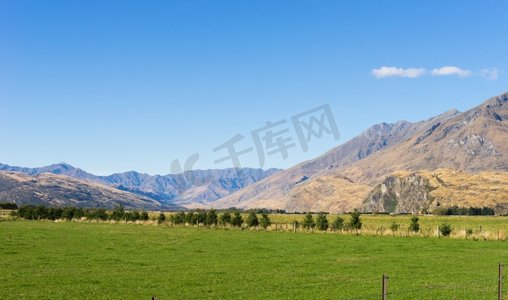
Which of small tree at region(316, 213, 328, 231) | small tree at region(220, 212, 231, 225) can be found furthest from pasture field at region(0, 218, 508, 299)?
small tree at region(220, 212, 231, 225)

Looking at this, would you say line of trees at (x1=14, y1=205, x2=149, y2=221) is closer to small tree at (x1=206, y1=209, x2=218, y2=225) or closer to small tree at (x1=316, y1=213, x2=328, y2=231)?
small tree at (x1=206, y1=209, x2=218, y2=225)

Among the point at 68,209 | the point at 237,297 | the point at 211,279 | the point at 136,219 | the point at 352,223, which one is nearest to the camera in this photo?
the point at 237,297

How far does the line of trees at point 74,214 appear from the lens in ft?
496

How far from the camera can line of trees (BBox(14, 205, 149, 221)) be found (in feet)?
496

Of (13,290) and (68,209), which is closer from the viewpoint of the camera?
(13,290)

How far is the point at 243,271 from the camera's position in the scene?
42.9 m

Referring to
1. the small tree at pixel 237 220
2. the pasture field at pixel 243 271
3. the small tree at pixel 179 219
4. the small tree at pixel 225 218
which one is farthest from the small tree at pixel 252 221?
the pasture field at pixel 243 271

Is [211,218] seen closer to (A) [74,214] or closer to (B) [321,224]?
(B) [321,224]

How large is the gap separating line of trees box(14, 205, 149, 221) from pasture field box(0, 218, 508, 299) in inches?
3273

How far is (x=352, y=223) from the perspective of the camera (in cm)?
10206

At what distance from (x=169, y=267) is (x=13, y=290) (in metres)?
14.6

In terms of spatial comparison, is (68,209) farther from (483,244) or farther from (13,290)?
(13,290)

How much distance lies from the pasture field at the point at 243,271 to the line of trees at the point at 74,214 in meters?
83.1

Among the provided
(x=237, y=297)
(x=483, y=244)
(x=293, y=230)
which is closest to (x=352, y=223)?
(x=293, y=230)
